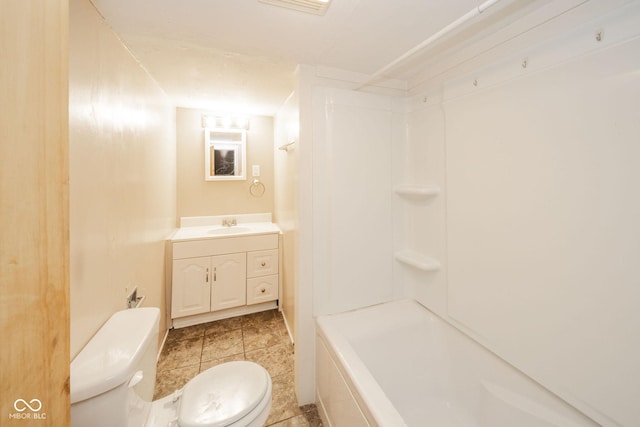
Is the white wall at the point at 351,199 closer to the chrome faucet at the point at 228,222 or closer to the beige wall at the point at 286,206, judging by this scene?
the beige wall at the point at 286,206

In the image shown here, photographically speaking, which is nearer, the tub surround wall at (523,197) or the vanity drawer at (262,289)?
the tub surround wall at (523,197)

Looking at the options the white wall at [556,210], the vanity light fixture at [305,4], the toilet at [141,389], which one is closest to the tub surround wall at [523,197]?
the white wall at [556,210]

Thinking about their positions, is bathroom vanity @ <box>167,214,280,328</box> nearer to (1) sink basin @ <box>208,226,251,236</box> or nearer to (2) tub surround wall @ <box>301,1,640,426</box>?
(1) sink basin @ <box>208,226,251,236</box>

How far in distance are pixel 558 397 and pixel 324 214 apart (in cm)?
137

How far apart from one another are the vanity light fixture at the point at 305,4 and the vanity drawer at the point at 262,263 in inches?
79.9

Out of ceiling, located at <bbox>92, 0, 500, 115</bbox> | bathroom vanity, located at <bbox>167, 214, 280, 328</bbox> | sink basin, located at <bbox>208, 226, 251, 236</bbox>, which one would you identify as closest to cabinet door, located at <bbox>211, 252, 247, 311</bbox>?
bathroom vanity, located at <bbox>167, 214, 280, 328</bbox>

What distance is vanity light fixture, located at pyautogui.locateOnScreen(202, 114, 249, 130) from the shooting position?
8.64ft

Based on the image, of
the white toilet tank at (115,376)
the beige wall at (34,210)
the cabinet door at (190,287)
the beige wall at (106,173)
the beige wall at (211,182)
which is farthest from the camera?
the beige wall at (211,182)

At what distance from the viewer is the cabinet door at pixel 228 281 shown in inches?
93.3

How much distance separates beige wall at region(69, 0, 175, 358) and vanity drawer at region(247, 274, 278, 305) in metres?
0.87

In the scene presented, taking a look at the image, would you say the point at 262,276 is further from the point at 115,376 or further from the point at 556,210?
the point at 556,210

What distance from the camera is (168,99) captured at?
7.41 ft

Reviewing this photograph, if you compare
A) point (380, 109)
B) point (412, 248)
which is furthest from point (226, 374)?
point (380, 109)

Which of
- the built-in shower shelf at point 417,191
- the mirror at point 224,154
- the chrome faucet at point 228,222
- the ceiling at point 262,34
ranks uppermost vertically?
the ceiling at point 262,34
